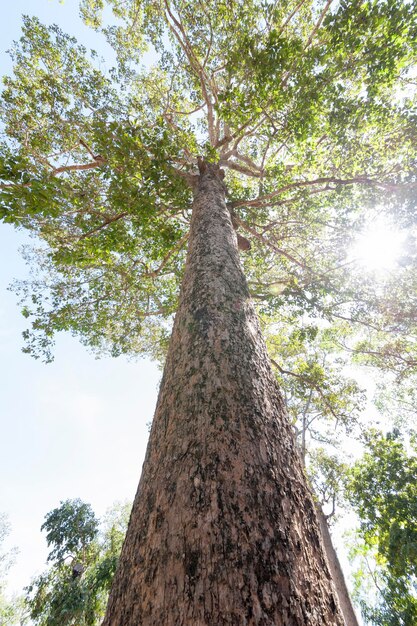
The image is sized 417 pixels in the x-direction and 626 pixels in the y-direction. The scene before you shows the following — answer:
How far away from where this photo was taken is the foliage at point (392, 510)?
805cm

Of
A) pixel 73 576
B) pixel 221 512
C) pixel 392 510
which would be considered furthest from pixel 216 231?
pixel 73 576

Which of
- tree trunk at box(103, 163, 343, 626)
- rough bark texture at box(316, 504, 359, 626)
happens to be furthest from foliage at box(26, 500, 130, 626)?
tree trunk at box(103, 163, 343, 626)

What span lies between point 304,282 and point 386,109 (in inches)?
151

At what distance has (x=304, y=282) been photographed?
25.5ft

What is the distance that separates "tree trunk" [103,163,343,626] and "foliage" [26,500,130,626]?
11.2 m

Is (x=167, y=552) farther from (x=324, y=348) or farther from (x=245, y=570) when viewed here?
(x=324, y=348)

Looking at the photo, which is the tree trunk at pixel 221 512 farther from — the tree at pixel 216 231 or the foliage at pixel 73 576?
the foliage at pixel 73 576

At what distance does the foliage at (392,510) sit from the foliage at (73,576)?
8.32 meters

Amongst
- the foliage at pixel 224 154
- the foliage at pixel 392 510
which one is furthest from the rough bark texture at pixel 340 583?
the foliage at pixel 224 154

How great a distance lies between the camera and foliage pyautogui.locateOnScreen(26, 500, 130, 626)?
8758 millimetres

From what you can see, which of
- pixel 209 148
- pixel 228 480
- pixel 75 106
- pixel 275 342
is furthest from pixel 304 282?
pixel 228 480

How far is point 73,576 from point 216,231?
12.1 metres

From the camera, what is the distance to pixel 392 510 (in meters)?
8.41

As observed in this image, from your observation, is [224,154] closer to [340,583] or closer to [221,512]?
[221,512]
